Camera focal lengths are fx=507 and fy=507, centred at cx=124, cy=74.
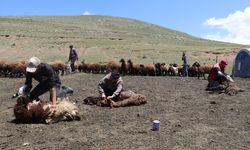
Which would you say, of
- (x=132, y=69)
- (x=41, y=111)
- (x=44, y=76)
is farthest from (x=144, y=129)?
(x=132, y=69)

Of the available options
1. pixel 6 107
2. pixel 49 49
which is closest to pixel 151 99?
pixel 6 107

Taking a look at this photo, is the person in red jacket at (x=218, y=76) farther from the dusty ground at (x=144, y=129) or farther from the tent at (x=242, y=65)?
the tent at (x=242, y=65)

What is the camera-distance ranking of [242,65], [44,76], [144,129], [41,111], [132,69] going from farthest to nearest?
[132,69] → [242,65] → [44,76] → [41,111] → [144,129]

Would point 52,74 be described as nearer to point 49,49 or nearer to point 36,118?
point 36,118

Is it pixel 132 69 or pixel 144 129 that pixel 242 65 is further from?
pixel 144 129

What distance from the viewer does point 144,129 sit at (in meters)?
10.3

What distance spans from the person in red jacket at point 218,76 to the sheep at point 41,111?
6.87 m

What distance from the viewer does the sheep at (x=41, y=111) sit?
444 inches

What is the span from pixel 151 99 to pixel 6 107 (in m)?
4.37

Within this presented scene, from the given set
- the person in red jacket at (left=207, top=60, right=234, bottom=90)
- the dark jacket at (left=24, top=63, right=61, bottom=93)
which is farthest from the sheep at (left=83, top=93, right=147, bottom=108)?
the person in red jacket at (left=207, top=60, right=234, bottom=90)

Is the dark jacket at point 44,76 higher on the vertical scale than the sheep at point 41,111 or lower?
higher

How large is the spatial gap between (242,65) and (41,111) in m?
17.7

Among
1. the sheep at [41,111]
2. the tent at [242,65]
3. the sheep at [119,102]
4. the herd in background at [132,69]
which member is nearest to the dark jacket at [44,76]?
the sheep at [41,111]

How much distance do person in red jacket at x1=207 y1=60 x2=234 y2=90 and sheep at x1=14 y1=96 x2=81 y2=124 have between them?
6.87 metres
